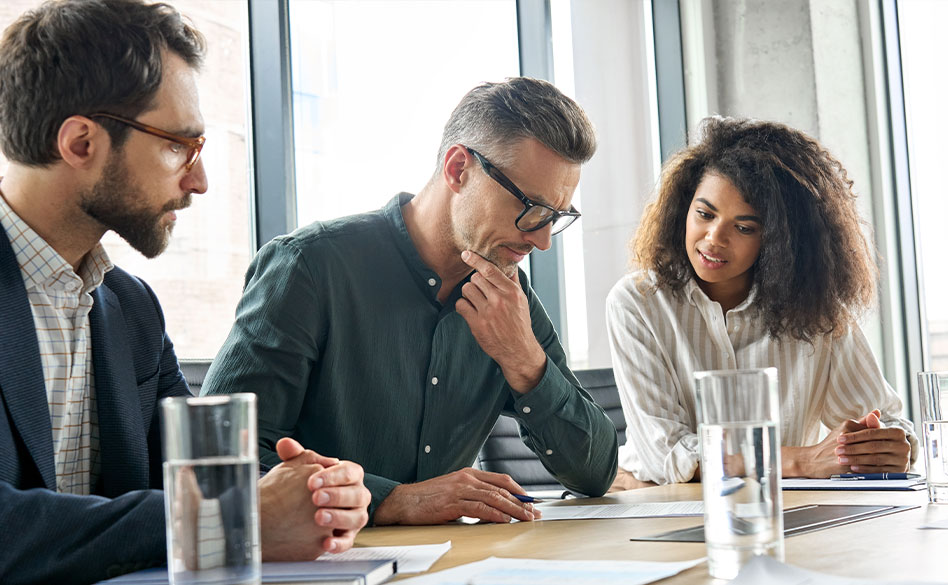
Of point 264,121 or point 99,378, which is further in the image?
point 264,121

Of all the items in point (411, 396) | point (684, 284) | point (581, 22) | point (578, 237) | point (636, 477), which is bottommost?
point (636, 477)

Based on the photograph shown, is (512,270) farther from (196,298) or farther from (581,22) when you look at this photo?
(581,22)

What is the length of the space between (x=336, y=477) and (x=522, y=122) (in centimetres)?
94

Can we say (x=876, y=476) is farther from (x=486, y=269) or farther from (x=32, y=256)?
(x=32, y=256)

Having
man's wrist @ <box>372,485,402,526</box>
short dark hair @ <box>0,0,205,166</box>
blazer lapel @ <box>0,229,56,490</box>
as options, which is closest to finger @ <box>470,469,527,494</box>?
man's wrist @ <box>372,485,402,526</box>

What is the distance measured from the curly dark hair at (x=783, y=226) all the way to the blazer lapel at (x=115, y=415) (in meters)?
1.49

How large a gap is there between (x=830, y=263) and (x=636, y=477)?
813 mm

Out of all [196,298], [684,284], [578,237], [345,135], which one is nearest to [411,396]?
[684,284]

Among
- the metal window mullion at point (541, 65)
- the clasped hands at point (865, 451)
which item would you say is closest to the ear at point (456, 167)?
the clasped hands at point (865, 451)

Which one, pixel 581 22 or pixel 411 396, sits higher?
pixel 581 22

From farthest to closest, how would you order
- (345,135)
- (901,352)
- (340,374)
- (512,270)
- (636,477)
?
1. (901,352)
2. (345,135)
3. (636,477)
4. (512,270)
5. (340,374)

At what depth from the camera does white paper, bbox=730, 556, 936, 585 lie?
0.78m

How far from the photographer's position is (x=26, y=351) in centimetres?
124

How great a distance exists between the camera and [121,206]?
142 cm
